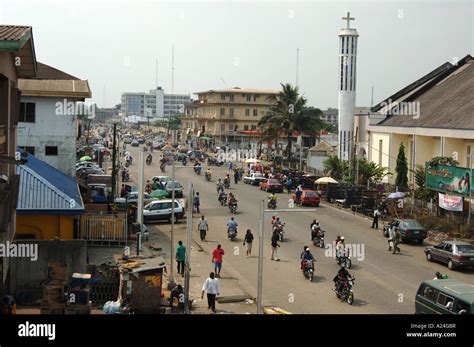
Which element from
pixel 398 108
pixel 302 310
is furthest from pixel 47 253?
pixel 398 108

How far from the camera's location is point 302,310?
17.2m

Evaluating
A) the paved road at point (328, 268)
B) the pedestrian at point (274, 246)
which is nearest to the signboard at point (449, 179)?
the paved road at point (328, 268)

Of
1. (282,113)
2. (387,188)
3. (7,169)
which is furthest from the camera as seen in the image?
(282,113)

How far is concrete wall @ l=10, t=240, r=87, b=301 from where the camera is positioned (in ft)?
57.2

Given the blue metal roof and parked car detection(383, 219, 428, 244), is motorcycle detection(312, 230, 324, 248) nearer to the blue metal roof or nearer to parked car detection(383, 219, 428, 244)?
parked car detection(383, 219, 428, 244)

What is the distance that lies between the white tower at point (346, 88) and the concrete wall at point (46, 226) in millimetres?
38668

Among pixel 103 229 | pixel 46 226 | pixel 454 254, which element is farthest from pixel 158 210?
pixel 454 254

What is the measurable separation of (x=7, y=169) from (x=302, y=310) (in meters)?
8.33

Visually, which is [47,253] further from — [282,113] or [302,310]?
[282,113]

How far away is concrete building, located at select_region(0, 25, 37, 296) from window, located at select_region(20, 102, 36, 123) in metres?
13.6

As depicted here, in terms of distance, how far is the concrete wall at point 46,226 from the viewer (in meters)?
22.8

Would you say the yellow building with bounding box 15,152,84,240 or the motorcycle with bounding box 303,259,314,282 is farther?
the yellow building with bounding box 15,152,84,240

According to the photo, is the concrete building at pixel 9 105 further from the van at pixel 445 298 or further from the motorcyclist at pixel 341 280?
the van at pixel 445 298

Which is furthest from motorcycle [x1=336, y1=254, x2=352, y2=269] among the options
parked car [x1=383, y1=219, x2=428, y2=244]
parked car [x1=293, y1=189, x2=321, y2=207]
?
parked car [x1=293, y1=189, x2=321, y2=207]
